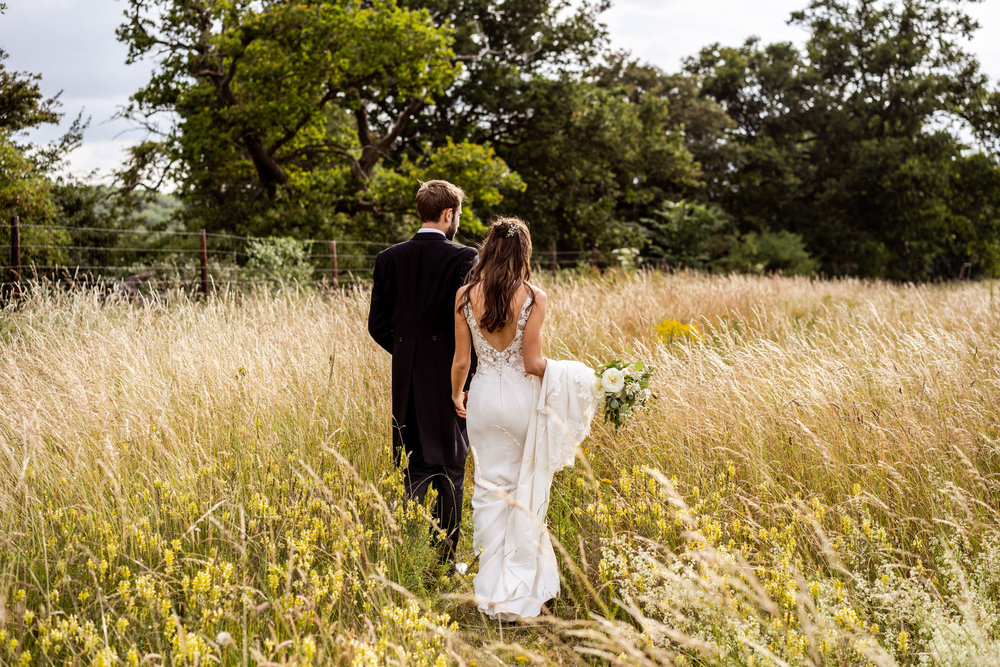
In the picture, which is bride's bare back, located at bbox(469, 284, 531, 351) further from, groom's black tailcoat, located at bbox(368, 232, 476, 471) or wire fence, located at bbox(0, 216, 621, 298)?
wire fence, located at bbox(0, 216, 621, 298)

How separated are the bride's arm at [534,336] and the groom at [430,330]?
1.68ft

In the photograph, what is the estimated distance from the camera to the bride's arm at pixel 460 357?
3578mm

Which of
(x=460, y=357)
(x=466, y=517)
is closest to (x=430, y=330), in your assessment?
(x=460, y=357)

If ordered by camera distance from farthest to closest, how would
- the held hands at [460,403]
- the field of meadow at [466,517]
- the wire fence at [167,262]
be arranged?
the wire fence at [167,262] → the held hands at [460,403] → the field of meadow at [466,517]

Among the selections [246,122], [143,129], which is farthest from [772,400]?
[143,129]

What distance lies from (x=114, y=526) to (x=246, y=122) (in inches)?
571

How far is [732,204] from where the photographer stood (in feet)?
107

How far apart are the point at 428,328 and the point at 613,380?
1040mm

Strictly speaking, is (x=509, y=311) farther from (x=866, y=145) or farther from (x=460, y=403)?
(x=866, y=145)

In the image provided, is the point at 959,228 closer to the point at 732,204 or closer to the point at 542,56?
the point at 732,204

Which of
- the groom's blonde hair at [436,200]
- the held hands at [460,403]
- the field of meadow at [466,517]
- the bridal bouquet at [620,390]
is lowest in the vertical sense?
the field of meadow at [466,517]

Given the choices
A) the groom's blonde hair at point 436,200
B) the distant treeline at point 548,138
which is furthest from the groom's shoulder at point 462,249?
the distant treeline at point 548,138

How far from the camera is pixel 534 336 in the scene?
346 centimetres

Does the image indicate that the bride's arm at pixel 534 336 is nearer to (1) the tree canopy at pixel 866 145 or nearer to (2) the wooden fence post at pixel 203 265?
(2) the wooden fence post at pixel 203 265
